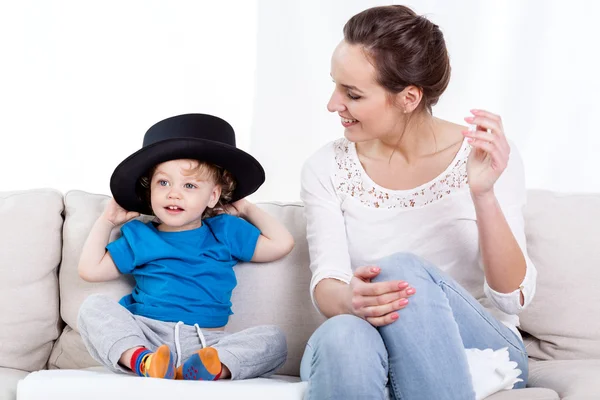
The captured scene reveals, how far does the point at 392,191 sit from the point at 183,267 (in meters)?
0.60

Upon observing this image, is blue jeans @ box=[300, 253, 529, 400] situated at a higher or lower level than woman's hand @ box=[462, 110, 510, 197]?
lower

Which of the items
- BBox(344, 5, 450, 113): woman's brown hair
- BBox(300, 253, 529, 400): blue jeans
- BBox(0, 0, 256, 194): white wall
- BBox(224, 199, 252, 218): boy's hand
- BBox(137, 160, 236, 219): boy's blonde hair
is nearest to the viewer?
BBox(300, 253, 529, 400): blue jeans

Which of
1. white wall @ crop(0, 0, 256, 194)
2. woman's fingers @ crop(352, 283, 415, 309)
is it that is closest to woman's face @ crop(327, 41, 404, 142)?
woman's fingers @ crop(352, 283, 415, 309)

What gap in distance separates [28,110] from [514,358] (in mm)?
1982

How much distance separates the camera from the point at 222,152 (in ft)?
7.07

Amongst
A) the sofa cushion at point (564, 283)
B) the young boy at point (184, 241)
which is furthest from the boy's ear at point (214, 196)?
the sofa cushion at point (564, 283)

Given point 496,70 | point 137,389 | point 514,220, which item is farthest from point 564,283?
point 137,389

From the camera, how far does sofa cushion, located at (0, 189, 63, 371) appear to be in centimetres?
219

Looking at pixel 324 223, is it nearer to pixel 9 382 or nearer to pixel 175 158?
pixel 175 158

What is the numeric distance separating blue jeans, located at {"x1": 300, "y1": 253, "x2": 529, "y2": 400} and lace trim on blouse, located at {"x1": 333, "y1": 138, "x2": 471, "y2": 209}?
0.41 m

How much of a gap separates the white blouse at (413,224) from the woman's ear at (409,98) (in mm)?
182

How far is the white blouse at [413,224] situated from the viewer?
2031 millimetres

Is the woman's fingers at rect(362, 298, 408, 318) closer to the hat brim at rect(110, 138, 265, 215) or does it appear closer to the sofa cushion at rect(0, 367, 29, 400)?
the hat brim at rect(110, 138, 265, 215)

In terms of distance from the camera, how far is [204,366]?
1.75 m
